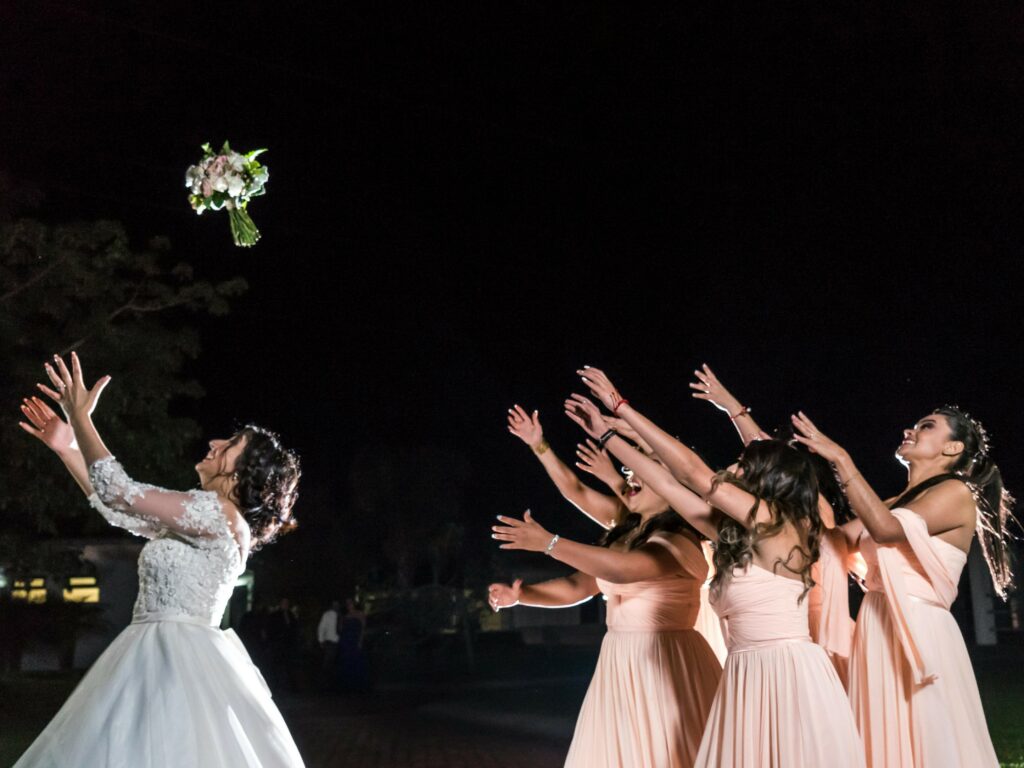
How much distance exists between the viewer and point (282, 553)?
41.3 meters

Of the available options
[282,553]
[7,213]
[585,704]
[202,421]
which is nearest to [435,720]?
[7,213]

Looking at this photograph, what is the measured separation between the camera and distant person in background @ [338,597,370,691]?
22.4 m

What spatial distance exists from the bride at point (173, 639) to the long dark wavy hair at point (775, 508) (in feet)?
6.90

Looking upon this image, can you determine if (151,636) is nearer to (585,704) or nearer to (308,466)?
(585,704)

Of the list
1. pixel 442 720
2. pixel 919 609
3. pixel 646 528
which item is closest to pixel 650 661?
pixel 646 528

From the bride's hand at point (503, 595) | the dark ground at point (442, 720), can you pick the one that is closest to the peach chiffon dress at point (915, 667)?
the bride's hand at point (503, 595)

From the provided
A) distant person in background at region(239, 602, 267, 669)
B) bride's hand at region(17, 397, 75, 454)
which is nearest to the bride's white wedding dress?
bride's hand at region(17, 397, 75, 454)

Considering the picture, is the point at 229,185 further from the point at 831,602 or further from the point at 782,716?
the point at 782,716

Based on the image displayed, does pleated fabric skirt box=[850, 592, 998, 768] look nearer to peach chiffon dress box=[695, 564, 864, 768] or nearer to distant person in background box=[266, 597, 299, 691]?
peach chiffon dress box=[695, 564, 864, 768]

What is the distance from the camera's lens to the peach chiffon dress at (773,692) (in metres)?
5.11

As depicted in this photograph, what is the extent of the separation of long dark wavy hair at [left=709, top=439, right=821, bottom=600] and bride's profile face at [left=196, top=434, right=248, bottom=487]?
2268mm

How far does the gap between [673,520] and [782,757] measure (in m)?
1.62

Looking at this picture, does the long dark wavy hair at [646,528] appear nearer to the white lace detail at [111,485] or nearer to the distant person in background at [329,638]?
the white lace detail at [111,485]

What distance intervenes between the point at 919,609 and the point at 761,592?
1.07 m
